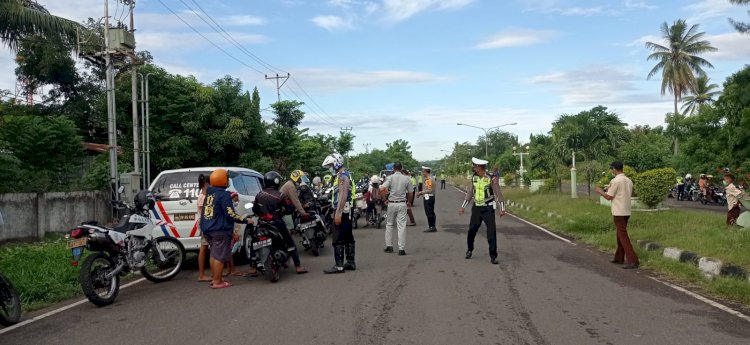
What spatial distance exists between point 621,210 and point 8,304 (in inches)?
343

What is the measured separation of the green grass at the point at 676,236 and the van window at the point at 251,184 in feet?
22.7

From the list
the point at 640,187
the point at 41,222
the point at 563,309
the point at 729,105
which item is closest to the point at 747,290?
the point at 563,309

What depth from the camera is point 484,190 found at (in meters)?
10.0

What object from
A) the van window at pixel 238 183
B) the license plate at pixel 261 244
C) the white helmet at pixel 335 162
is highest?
the white helmet at pixel 335 162

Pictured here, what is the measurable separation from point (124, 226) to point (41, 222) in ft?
24.9

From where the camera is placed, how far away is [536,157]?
1216 inches

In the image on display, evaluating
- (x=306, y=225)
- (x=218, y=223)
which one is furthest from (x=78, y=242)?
(x=306, y=225)

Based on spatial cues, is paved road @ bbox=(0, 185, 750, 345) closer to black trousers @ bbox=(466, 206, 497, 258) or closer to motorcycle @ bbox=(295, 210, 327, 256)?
black trousers @ bbox=(466, 206, 497, 258)

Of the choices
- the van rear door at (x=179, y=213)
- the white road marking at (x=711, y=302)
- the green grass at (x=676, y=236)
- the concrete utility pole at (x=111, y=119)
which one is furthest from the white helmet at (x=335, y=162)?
the concrete utility pole at (x=111, y=119)

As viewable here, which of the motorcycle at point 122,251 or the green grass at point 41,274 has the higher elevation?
the motorcycle at point 122,251

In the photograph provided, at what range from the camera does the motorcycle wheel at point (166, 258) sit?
8.48 meters

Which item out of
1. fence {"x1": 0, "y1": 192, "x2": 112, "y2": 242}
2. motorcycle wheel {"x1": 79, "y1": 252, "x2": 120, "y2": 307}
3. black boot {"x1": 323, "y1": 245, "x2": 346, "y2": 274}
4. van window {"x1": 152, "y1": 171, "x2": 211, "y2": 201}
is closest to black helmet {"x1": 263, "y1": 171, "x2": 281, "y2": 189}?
black boot {"x1": 323, "y1": 245, "x2": 346, "y2": 274}

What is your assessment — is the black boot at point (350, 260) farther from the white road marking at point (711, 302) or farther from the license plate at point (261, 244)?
the white road marking at point (711, 302)

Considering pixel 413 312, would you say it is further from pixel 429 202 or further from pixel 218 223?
pixel 429 202
